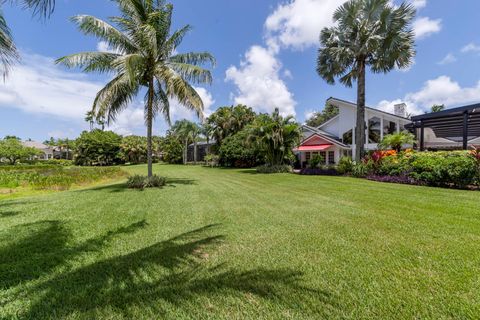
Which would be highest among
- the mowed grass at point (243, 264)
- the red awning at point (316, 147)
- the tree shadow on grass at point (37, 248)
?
the red awning at point (316, 147)

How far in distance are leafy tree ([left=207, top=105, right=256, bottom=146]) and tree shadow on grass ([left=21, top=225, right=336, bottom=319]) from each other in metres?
30.5

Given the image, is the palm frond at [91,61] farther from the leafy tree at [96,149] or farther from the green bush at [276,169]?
the leafy tree at [96,149]

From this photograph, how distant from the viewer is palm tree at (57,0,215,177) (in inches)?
406

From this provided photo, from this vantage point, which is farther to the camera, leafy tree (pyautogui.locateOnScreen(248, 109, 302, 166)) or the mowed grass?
leafy tree (pyautogui.locateOnScreen(248, 109, 302, 166))

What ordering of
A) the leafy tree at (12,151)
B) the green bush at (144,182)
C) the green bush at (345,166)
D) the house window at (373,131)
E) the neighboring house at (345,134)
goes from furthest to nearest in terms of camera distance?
1. the leafy tree at (12,151)
2. the house window at (373,131)
3. the neighboring house at (345,134)
4. the green bush at (345,166)
5. the green bush at (144,182)

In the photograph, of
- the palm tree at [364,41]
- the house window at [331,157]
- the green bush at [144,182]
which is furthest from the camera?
the house window at [331,157]

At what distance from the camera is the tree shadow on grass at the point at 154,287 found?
253 cm

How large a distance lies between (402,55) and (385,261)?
16019 millimetres

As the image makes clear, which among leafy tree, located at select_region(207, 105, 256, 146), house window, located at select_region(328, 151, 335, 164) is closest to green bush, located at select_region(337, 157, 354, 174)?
house window, located at select_region(328, 151, 335, 164)

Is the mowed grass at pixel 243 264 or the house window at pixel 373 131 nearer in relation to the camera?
the mowed grass at pixel 243 264

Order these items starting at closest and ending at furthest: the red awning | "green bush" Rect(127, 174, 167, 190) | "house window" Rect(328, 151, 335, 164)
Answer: "green bush" Rect(127, 174, 167, 190) → the red awning → "house window" Rect(328, 151, 335, 164)

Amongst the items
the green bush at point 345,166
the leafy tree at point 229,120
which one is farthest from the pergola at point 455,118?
the leafy tree at point 229,120

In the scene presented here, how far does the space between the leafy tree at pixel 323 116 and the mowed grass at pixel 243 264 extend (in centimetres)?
4260

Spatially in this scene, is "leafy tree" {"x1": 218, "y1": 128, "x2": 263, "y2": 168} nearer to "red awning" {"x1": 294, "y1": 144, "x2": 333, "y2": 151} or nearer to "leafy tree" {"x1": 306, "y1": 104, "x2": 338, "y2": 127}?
"red awning" {"x1": 294, "y1": 144, "x2": 333, "y2": 151}
